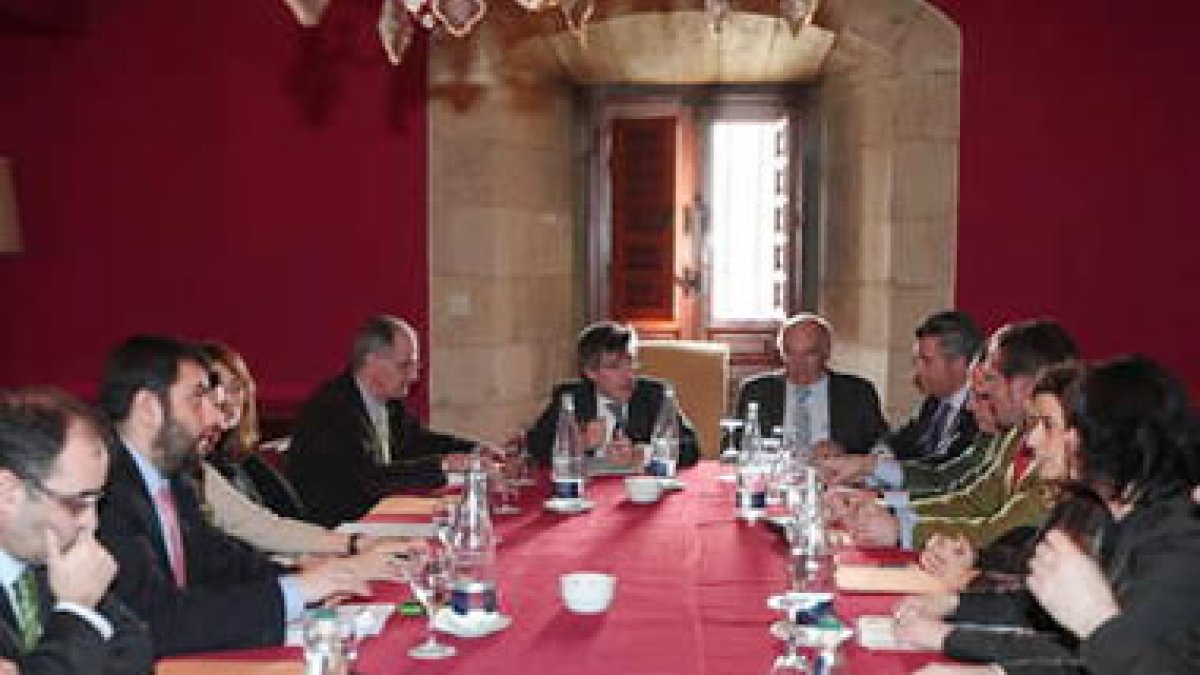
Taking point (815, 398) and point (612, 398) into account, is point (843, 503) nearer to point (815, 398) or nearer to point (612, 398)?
point (612, 398)

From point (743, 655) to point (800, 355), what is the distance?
101 inches

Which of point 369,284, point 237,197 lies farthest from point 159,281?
point 369,284

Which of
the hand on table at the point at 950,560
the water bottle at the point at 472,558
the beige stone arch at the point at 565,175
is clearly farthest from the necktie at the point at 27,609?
the beige stone arch at the point at 565,175

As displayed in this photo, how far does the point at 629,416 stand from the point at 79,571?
8.77 feet

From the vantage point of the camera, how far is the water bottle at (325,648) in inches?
68.4

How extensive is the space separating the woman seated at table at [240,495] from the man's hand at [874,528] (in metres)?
1.09

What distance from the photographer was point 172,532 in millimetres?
2609

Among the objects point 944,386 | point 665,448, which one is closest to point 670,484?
point 665,448

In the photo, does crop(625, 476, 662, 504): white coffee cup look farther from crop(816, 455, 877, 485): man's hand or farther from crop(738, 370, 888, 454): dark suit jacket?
crop(738, 370, 888, 454): dark suit jacket

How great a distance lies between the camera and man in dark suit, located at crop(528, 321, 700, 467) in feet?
13.8

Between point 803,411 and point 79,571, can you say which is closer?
point 79,571

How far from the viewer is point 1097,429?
215 cm

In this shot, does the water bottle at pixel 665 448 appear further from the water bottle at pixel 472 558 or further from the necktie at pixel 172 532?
the necktie at pixel 172 532

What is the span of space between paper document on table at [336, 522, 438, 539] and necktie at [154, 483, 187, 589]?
537 mm
